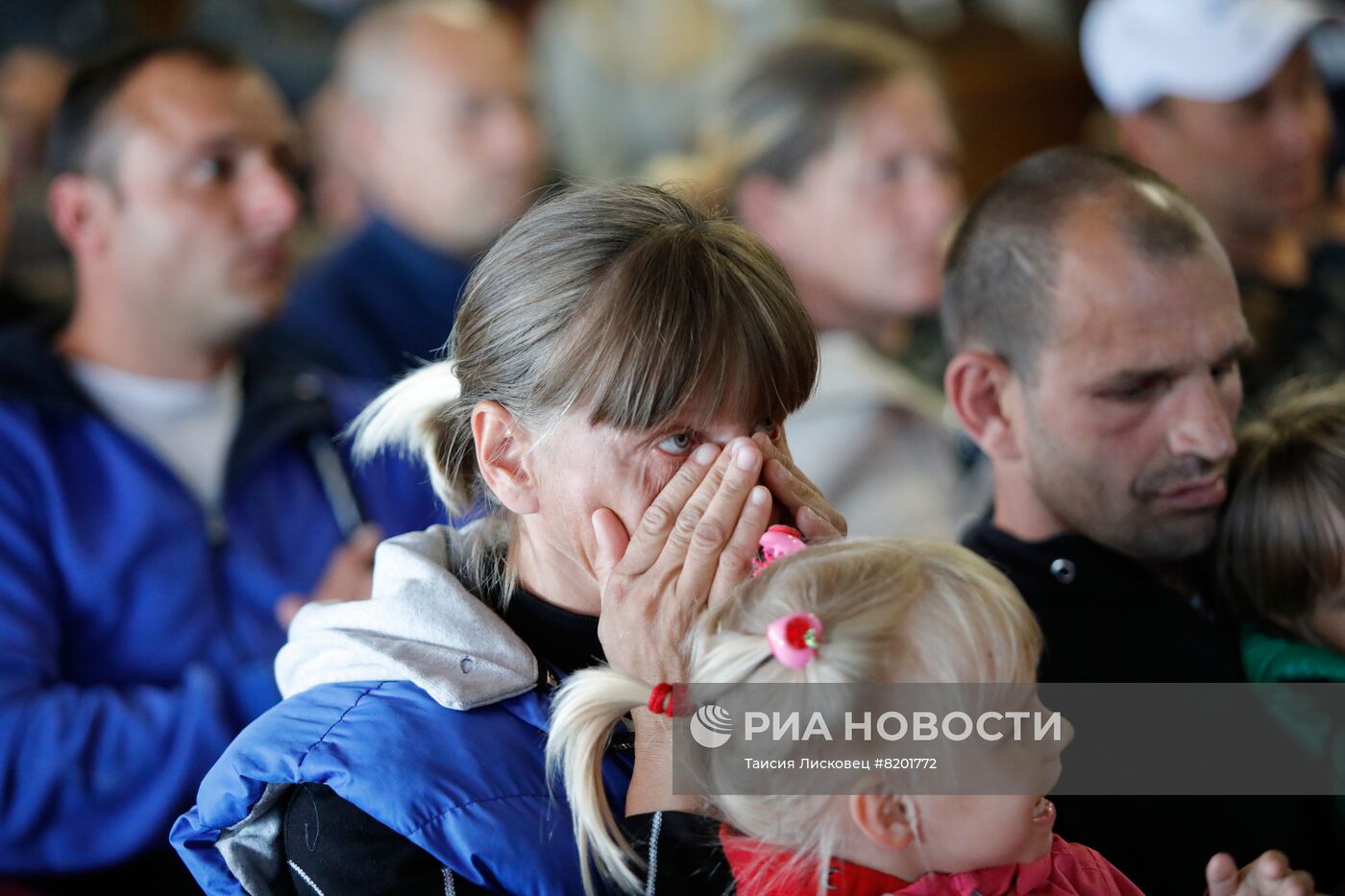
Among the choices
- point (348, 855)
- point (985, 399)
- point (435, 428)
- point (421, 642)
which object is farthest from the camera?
point (985, 399)

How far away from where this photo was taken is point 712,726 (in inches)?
41.3

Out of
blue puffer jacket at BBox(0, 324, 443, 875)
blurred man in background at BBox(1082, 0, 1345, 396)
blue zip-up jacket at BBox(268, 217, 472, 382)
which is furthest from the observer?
blue zip-up jacket at BBox(268, 217, 472, 382)

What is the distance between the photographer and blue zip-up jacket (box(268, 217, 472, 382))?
289 centimetres

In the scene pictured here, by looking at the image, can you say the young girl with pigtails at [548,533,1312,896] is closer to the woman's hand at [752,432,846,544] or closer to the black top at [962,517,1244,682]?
the woman's hand at [752,432,846,544]

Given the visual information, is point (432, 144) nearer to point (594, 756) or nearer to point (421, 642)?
point (421, 642)

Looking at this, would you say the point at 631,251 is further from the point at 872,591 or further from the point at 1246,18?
the point at 1246,18

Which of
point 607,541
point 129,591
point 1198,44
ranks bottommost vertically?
point 129,591

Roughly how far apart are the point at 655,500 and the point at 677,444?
0.05m

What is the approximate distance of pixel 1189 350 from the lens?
1479 mm

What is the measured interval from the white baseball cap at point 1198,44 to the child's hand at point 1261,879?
190 cm

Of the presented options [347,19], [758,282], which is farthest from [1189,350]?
[347,19]

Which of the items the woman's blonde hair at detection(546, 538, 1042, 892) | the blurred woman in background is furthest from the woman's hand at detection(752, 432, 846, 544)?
the blurred woman in background

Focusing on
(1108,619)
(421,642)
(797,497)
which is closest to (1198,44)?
(1108,619)

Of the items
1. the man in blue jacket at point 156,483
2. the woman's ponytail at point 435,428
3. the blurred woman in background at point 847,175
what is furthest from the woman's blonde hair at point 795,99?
the woman's ponytail at point 435,428
